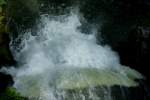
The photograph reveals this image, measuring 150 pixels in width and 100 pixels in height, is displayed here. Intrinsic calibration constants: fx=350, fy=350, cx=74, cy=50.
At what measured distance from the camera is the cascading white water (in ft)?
31.2

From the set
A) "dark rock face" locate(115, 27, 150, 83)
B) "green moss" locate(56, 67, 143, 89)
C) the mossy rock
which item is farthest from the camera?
"dark rock face" locate(115, 27, 150, 83)

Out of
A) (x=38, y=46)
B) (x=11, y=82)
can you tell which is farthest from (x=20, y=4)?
(x=11, y=82)

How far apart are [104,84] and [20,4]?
6382mm

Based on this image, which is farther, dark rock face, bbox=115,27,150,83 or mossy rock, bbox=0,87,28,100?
dark rock face, bbox=115,27,150,83

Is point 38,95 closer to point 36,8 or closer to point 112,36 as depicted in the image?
point 112,36

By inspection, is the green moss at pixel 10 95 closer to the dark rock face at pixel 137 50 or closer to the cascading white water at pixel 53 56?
the cascading white water at pixel 53 56

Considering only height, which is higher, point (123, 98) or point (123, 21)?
point (123, 21)

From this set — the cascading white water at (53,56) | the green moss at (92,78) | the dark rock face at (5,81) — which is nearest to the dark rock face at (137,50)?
the cascading white water at (53,56)

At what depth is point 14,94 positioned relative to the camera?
915cm

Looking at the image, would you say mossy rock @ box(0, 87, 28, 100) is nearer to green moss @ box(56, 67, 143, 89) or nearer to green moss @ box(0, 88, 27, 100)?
green moss @ box(0, 88, 27, 100)

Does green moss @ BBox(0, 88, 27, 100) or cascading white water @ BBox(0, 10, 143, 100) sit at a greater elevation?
cascading white water @ BBox(0, 10, 143, 100)

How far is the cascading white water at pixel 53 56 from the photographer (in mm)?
9508

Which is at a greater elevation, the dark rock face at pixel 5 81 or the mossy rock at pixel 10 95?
the dark rock face at pixel 5 81

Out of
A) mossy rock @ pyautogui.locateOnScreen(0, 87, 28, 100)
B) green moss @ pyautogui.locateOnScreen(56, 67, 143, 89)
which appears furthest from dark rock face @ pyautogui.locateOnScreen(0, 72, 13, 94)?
green moss @ pyautogui.locateOnScreen(56, 67, 143, 89)
